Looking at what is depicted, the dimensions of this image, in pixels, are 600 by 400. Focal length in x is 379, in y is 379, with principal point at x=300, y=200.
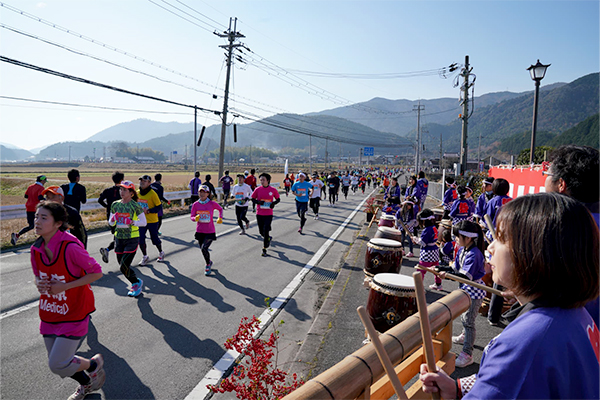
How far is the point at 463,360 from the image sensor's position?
4312 mm

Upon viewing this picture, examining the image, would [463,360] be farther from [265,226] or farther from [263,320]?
[265,226]

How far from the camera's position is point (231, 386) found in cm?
298

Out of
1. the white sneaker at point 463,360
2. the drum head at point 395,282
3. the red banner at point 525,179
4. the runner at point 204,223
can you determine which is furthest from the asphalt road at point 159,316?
the red banner at point 525,179

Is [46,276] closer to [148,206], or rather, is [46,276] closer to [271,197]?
[148,206]

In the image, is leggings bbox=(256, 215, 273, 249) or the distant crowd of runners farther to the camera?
leggings bbox=(256, 215, 273, 249)

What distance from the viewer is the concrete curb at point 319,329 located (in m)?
4.29

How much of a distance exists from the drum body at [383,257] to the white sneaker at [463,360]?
174 cm

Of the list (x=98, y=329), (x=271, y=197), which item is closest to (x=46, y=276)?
(x=98, y=329)

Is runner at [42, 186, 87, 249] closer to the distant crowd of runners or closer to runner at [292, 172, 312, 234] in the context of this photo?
the distant crowd of runners

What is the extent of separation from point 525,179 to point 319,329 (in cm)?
1010

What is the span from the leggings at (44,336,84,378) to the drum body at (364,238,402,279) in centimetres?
395

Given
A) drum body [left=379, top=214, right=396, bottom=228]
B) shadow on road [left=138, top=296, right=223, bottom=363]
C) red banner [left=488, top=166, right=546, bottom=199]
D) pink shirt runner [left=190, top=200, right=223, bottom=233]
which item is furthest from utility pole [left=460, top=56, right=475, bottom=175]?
shadow on road [left=138, top=296, right=223, bottom=363]

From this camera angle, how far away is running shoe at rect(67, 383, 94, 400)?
3809 millimetres

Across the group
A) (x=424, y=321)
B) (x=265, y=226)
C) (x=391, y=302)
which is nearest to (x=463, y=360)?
(x=391, y=302)
